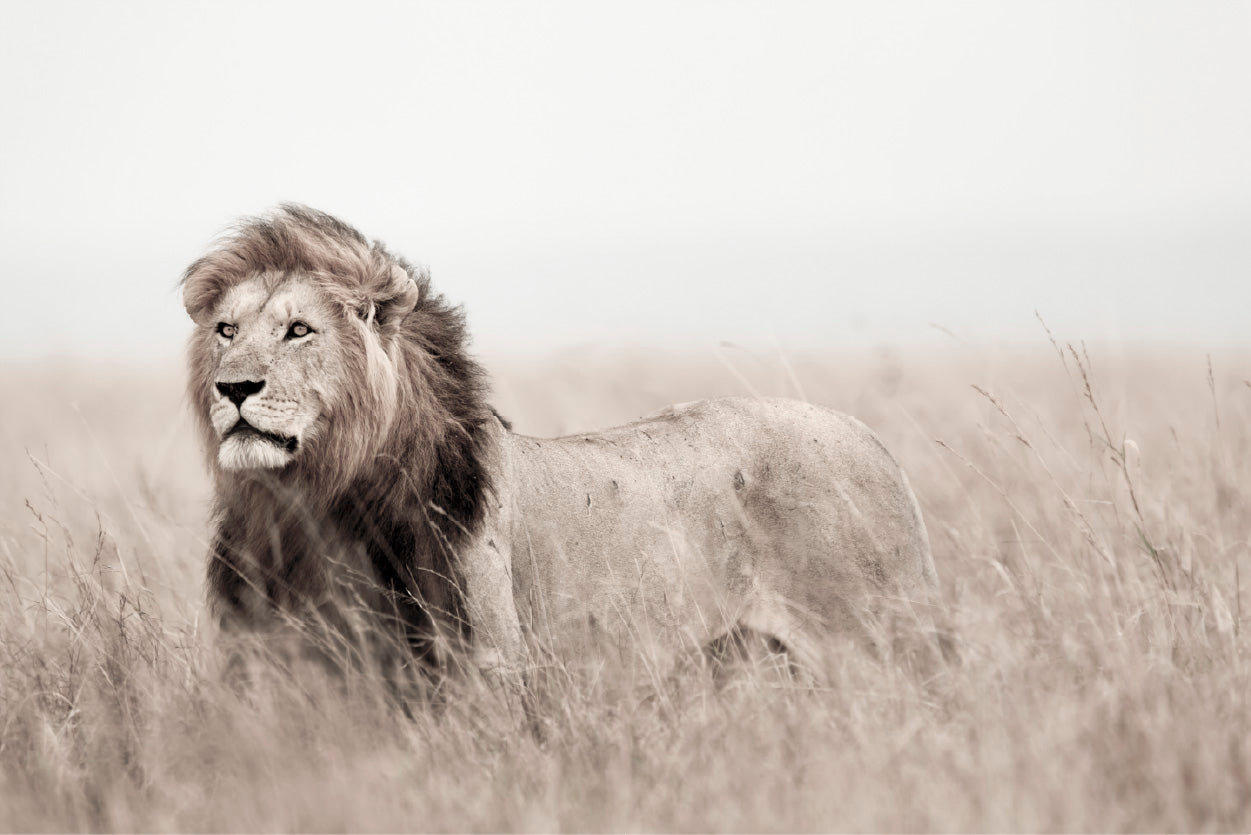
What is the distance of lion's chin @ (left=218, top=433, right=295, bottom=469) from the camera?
4.39 m

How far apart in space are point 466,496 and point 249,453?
0.76 m

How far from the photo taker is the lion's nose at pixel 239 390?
4.43 meters

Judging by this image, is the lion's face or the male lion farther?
the male lion

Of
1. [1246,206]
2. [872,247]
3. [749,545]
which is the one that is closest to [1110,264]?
[872,247]

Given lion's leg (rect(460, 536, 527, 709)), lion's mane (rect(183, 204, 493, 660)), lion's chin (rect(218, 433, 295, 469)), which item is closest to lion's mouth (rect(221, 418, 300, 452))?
lion's chin (rect(218, 433, 295, 469))

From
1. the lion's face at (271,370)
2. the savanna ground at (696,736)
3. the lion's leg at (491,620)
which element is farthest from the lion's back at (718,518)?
the lion's face at (271,370)

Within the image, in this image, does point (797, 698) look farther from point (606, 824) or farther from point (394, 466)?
point (394, 466)

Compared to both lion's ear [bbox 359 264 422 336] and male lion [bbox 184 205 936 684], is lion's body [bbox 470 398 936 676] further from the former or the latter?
lion's ear [bbox 359 264 422 336]

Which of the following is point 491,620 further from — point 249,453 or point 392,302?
point 392,302

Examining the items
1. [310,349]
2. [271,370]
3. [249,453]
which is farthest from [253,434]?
[310,349]

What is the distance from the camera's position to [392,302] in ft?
16.0

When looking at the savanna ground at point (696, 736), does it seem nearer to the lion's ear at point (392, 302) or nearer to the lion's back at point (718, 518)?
the lion's back at point (718, 518)

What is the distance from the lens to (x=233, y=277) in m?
4.90

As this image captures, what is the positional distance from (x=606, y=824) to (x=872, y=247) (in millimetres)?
185955
